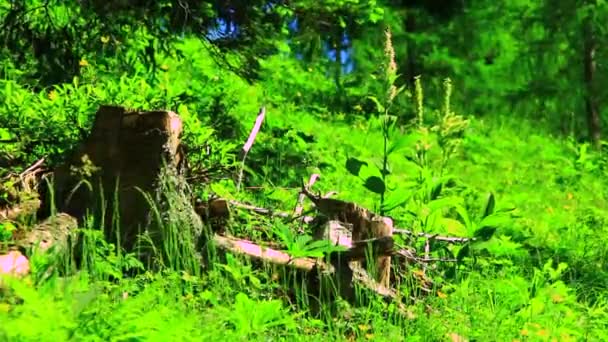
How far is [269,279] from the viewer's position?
3729 millimetres

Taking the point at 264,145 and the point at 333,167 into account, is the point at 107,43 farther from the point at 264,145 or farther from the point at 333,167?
the point at 333,167

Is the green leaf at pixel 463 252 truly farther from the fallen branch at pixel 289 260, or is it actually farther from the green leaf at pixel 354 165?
the green leaf at pixel 354 165

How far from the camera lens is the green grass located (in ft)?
8.31

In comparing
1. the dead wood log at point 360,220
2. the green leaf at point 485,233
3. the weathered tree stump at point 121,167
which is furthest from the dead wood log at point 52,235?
the green leaf at point 485,233

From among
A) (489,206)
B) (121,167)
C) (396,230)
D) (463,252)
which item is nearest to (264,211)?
(396,230)

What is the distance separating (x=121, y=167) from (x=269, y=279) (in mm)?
997

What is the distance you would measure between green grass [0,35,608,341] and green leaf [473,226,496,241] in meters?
0.03

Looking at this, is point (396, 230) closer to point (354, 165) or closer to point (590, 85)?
point (354, 165)

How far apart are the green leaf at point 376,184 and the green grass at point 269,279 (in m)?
0.16

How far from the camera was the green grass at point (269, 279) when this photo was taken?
253cm

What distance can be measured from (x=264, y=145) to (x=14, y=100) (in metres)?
2.04

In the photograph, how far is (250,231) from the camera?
14.5 ft

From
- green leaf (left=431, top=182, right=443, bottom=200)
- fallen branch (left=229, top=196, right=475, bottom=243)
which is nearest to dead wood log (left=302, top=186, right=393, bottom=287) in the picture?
fallen branch (left=229, top=196, right=475, bottom=243)

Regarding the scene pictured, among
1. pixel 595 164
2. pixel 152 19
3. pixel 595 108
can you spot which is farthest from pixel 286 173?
pixel 595 108
